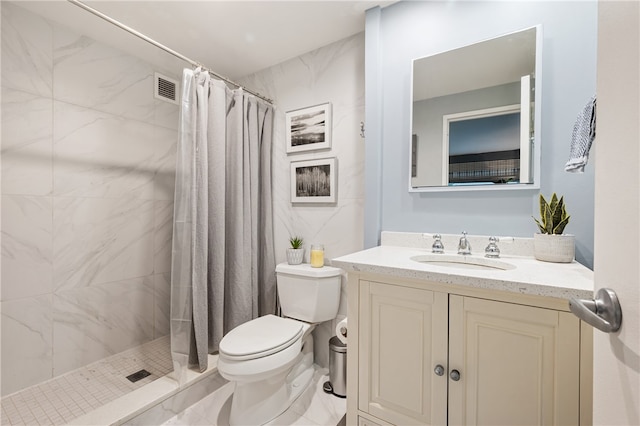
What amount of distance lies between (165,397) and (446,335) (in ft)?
4.81

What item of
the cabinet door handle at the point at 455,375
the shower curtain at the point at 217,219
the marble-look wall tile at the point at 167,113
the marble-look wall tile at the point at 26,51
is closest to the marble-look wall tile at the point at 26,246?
the marble-look wall tile at the point at 26,51

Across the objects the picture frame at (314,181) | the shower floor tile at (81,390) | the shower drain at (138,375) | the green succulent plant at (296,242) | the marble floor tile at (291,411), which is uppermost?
the picture frame at (314,181)

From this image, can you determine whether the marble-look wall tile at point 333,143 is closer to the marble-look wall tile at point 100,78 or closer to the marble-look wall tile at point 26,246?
the marble-look wall tile at point 100,78

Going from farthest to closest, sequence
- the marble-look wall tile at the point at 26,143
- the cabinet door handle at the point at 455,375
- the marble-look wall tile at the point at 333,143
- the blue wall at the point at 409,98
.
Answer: the marble-look wall tile at the point at 333,143
the marble-look wall tile at the point at 26,143
the blue wall at the point at 409,98
the cabinet door handle at the point at 455,375

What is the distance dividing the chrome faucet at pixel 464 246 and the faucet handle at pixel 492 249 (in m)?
0.07

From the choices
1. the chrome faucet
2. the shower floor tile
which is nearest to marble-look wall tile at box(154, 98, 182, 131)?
the shower floor tile

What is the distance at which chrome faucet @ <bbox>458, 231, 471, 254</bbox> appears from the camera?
1.34m

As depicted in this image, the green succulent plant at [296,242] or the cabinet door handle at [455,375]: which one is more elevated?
the green succulent plant at [296,242]

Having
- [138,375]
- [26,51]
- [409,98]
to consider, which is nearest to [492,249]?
[409,98]

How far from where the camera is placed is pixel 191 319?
1.67 meters

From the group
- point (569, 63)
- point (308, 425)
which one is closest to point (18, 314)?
point (308, 425)

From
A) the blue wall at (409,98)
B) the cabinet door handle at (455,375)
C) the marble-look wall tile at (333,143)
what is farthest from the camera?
the marble-look wall tile at (333,143)

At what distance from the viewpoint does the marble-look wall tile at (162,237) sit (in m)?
2.27

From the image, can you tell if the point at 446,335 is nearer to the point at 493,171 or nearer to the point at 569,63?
the point at 493,171
